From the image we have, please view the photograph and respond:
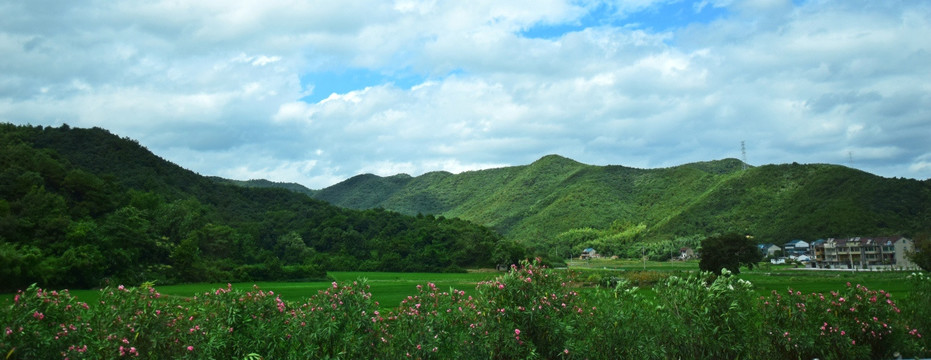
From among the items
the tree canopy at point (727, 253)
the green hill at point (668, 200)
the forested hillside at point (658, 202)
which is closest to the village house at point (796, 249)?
the green hill at point (668, 200)

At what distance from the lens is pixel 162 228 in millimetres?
55500

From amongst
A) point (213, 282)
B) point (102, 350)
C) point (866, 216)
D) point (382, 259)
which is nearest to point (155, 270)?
point (213, 282)

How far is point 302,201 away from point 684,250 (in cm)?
6487

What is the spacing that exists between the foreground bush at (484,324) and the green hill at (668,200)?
3015 inches

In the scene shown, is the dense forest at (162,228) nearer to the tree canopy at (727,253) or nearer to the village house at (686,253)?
the village house at (686,253)

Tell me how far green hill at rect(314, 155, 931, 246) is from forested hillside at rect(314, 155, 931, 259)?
249mm

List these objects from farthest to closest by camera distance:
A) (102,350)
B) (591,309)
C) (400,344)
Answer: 1. (591,309)
2. (400,344)
3. (102,350)

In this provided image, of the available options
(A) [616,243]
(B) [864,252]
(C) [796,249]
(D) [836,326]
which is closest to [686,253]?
(C) [796,249]

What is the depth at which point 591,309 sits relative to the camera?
10.3m

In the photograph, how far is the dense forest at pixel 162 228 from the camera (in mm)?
38156

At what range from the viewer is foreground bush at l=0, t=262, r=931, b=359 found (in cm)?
789

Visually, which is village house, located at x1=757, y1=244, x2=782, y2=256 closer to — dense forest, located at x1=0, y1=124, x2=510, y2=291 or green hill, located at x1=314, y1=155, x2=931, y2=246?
green hill, located at x1=314, y1=155, x2=931, y2=246

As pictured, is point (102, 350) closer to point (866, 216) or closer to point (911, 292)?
point (911, 292)

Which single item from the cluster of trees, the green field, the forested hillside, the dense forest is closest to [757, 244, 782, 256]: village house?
the forested hillside
